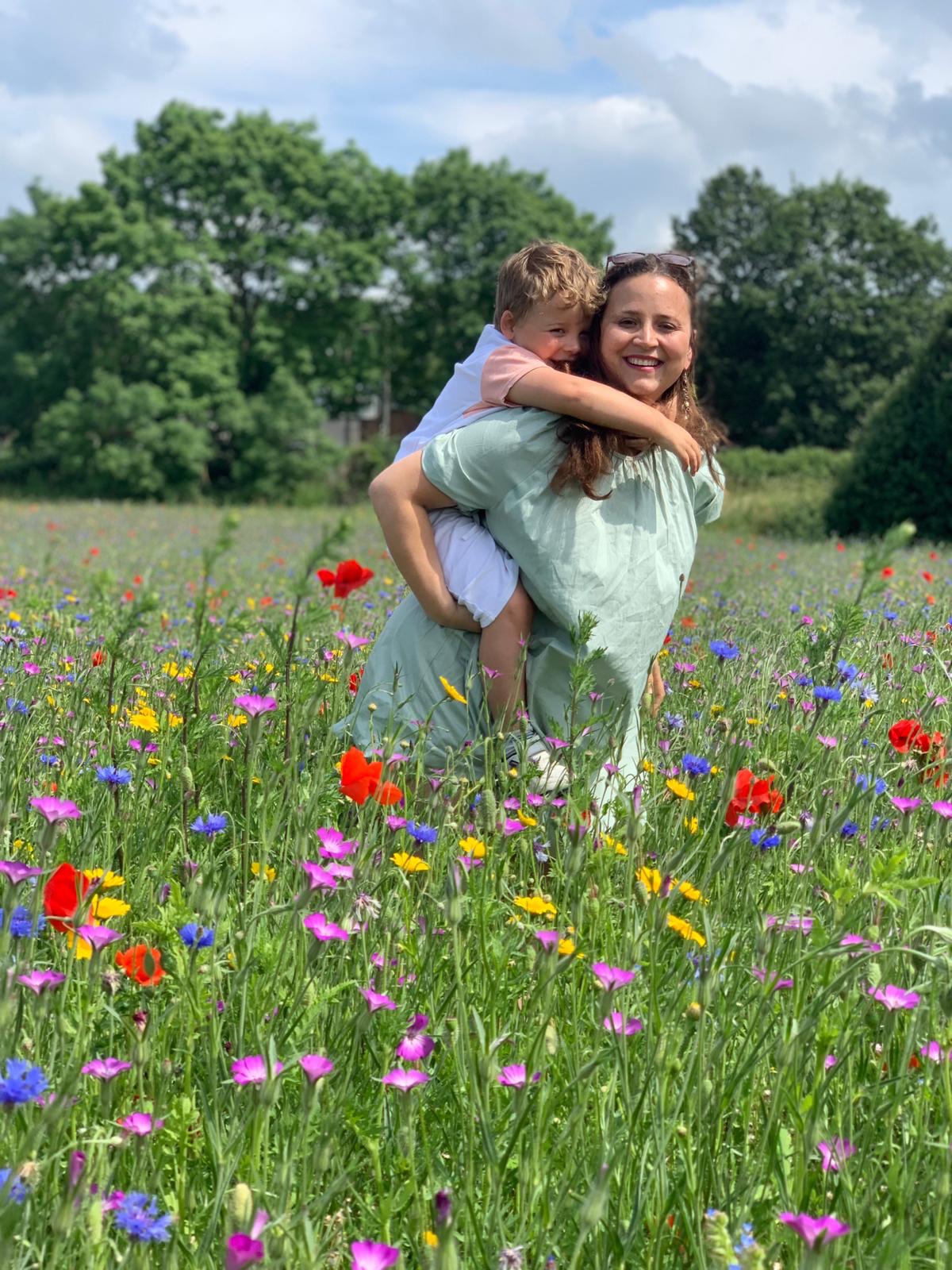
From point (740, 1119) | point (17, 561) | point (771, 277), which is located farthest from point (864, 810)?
point (771, 277)

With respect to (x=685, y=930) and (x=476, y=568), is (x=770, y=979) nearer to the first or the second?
(x=685, y=930)

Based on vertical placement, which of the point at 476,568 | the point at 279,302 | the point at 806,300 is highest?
the point at 806,300

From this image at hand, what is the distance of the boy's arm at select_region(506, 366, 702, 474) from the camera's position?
2836mm

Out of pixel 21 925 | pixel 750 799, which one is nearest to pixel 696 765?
pixel 750 799

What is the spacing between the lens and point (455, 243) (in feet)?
133

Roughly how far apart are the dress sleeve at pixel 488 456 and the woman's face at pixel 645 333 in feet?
0.92

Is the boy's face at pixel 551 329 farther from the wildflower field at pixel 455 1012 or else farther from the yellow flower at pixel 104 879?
the yellow flower at pixel 104 879

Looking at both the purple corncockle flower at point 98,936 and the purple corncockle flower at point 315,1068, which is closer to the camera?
the purple corncockle flower at point 315,1068

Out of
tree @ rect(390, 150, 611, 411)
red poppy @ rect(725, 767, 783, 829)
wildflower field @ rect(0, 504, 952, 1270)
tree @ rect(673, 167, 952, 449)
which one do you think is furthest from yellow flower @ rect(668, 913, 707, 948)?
tree @ rect(673, 167, 952, 449)

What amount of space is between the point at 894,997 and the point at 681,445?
166 cm

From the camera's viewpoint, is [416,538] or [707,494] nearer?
[416,538]

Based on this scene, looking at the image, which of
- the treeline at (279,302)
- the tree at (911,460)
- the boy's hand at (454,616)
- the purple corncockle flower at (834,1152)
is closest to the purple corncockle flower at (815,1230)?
the purple corncockle flower at (834,1152)

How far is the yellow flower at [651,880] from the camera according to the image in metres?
1.65

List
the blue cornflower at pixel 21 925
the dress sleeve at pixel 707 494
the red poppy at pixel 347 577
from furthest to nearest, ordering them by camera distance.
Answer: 1. the dress sleeve at pixel 707 494
2. the red poppy at pixel 347 577
3. the blue cornflower at pixel 21 925
